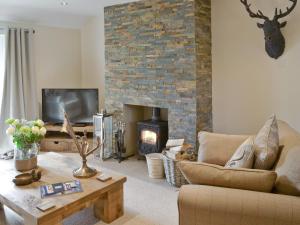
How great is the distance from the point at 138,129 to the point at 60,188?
2161mm

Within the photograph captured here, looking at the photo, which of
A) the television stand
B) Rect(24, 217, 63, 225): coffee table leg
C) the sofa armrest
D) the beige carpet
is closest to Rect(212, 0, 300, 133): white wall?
the beige carpet

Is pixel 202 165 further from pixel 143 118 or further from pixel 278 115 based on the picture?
pixel 143 118

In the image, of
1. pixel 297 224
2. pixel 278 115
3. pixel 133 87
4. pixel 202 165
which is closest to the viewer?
pixel 297 224

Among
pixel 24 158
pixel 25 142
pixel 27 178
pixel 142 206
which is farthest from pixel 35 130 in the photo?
pixel 142 206

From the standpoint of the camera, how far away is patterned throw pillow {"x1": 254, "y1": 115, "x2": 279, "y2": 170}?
74.3 inches

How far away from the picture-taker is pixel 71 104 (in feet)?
16.0

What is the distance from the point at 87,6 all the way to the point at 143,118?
2.04 meters

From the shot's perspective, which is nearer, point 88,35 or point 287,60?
point 287,60

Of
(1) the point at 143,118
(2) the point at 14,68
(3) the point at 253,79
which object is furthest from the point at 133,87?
(2) the point at 14,68

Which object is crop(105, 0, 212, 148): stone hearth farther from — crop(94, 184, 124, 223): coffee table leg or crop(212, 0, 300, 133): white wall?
crop(94, 184, 124, 223): coffee table leg

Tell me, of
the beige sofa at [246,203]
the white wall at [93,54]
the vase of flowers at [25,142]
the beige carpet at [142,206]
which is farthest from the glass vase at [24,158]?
the white wall at [93,54]

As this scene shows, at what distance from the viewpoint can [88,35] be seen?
5.41 m

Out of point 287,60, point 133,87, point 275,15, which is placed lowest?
point 133,87

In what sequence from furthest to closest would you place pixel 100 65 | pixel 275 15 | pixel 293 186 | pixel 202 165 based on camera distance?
pixel 100 65, pixel 275 15, pixel 202 165, pixel 293 186
